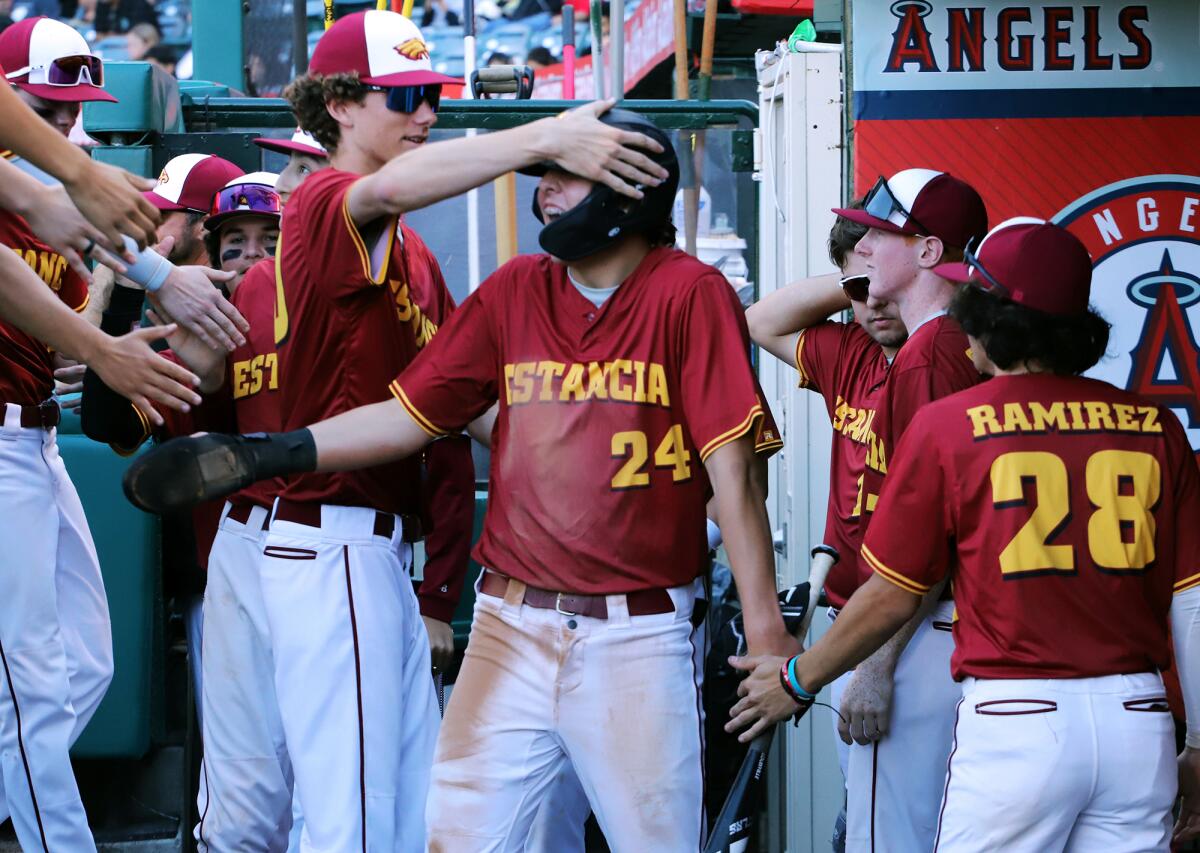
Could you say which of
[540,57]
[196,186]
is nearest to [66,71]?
[196,186]

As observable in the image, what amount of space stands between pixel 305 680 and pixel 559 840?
0.75 metres

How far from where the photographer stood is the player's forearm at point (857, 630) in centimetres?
320

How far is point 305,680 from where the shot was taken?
3838 millimetres

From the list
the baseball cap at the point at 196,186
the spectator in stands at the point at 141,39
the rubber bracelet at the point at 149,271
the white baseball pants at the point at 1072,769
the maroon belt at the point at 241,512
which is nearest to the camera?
the white baseball pants at the point at 1072,769

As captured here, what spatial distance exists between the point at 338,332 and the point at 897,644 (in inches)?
60.6

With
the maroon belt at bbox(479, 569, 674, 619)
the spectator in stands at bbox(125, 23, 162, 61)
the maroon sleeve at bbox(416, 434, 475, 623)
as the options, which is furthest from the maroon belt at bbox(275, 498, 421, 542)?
the spectator in stands at bbox(125, 23, 162, 61)

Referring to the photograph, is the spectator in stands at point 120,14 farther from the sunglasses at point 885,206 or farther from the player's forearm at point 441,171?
the player's forearm at point 441,171

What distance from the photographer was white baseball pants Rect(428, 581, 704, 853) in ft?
10.7

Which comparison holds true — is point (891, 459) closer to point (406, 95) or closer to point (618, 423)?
point (618, 423)

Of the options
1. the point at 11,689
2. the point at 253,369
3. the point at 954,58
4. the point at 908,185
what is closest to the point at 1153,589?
the point at 908,185

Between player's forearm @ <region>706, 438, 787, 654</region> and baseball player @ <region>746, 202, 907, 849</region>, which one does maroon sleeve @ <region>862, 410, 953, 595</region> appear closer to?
player's forearm @ <region>706, 438, 787, 654</region>

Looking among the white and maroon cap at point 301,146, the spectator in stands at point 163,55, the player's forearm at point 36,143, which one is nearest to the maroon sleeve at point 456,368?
the player's forearm at point 36,143

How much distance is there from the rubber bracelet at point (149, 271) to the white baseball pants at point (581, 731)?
1.12m

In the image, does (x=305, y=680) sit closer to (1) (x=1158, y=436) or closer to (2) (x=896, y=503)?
(2) (x=896, y=503)
